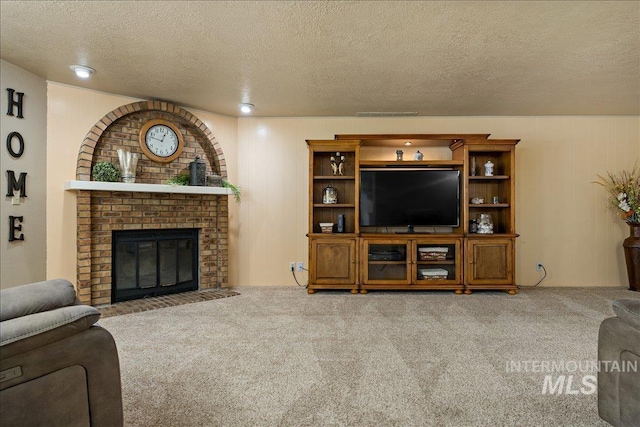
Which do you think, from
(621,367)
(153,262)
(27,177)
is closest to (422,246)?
(621,367)

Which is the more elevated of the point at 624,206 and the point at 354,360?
the point at 624,206

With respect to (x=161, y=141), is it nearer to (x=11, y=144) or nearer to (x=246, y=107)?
(x=246, y=107)

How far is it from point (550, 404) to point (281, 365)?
156 cm

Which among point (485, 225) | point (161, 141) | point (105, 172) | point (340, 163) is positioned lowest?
point (485, 225)

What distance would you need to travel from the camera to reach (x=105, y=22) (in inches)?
95.4

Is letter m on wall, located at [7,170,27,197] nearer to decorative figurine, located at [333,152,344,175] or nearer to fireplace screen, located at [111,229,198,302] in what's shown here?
fireplace screen, located at [111,229,198,302]

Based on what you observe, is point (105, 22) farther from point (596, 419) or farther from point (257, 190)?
point (596, 419)

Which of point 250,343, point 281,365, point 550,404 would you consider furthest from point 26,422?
point 550,404

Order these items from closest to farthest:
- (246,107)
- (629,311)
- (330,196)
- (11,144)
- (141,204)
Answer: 1. (629,311)
2. (11,144)
3. (141,204)
4. (246,107)
5. (330,196)

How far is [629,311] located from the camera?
143 cm

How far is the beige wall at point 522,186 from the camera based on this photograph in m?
4.73

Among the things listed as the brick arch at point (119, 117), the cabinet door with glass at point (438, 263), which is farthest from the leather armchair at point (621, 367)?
the brick arch at point (119, 117)

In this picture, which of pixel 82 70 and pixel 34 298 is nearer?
pixel 34 298

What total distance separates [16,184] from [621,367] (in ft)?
15.1
